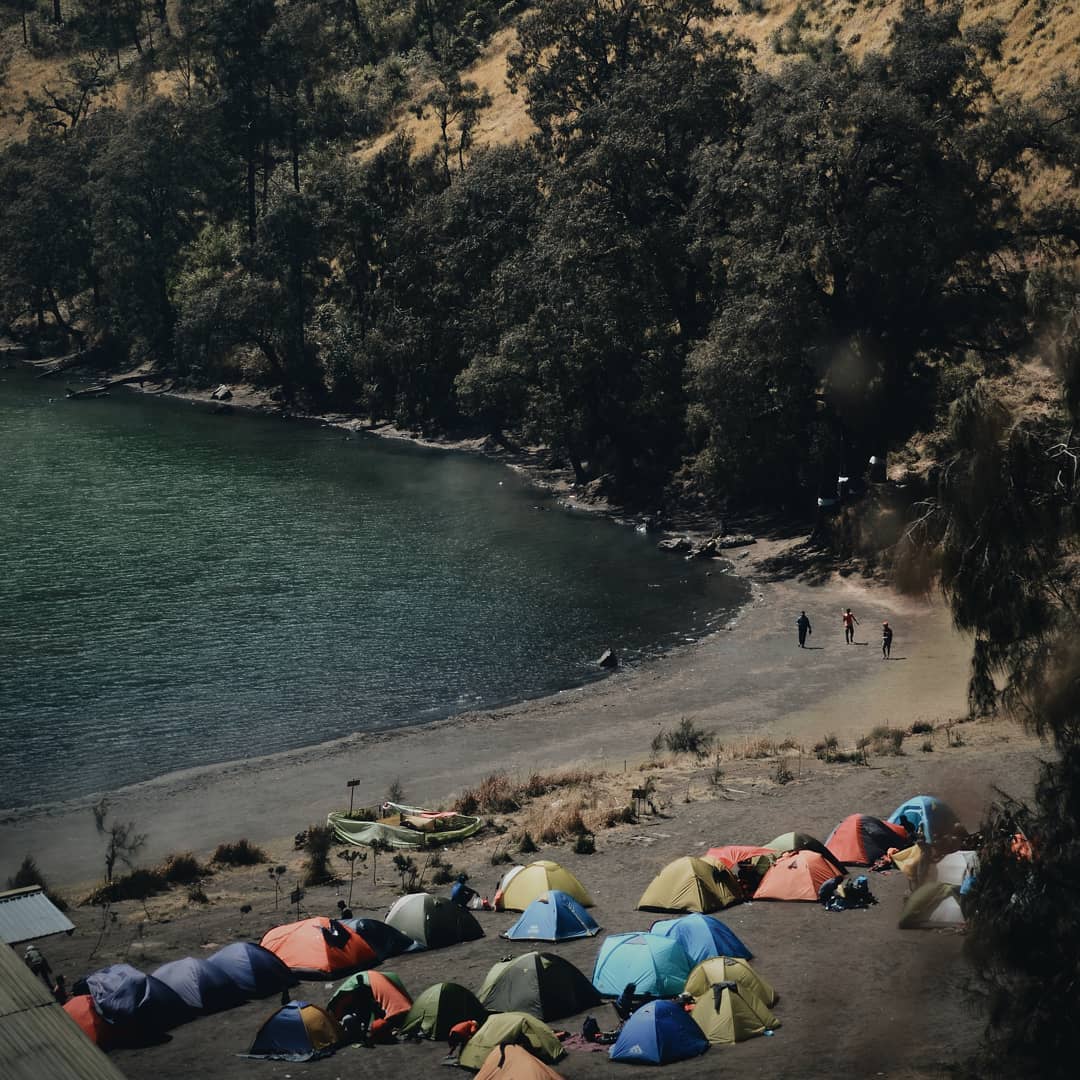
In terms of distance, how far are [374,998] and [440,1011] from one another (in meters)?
1.55

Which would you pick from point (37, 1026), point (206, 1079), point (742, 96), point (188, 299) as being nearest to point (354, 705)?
point (206, 1079)

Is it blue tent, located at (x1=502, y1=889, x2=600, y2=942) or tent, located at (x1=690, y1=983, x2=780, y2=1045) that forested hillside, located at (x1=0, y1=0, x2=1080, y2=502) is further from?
blue tent, located at (x1=502, y1=889, x2=600, y2=942)

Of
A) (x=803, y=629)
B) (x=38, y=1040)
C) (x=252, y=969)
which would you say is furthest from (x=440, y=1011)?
(x=803, y=629)

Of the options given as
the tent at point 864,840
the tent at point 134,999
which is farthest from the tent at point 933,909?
the tent at point 134,999

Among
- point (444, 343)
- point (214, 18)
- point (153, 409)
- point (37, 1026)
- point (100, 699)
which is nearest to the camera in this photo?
point (37, 1026)

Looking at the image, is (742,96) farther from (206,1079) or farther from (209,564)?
(206,1079)

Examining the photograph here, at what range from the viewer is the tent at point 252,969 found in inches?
1015

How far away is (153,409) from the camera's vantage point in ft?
379

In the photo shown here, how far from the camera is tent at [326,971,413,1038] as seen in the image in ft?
79.0

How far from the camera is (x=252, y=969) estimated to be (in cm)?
2597

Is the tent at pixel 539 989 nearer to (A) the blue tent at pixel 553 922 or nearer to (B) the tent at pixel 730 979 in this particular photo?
(B) the tent at pixel 730 979

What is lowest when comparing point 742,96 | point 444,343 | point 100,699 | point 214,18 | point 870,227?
point 100,699

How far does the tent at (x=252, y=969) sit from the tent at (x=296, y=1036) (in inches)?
88.5

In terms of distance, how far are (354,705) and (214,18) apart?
94.6 meters
